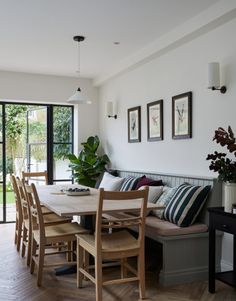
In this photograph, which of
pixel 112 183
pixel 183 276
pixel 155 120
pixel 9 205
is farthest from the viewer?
pixel 9 205

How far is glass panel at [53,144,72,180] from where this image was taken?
260 inches

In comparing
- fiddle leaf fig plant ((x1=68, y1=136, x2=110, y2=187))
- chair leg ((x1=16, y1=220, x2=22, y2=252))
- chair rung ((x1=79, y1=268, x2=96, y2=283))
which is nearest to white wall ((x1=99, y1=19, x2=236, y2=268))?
fiddle leaf fig plant ((x1=68, y1=136, x2=110, y2=187))

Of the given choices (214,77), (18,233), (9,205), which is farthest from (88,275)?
(9,205)

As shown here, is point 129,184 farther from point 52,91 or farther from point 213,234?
point 52,91

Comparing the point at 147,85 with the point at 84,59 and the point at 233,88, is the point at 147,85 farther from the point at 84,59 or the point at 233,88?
the point at 233,88

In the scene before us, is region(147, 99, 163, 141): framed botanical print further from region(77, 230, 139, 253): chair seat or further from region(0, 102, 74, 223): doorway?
region(0, 102, 74, 223): doorway

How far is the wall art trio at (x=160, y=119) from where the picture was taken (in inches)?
160

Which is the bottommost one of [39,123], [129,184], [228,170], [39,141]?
[129,184]

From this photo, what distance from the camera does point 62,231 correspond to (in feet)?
11.4

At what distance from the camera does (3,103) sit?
6.17 meters

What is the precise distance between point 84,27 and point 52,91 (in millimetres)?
2456

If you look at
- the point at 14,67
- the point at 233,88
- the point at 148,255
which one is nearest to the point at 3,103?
the point at 14,67

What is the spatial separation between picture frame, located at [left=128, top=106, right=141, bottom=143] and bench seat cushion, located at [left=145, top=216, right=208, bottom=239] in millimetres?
1906

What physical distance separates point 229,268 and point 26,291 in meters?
1.94
